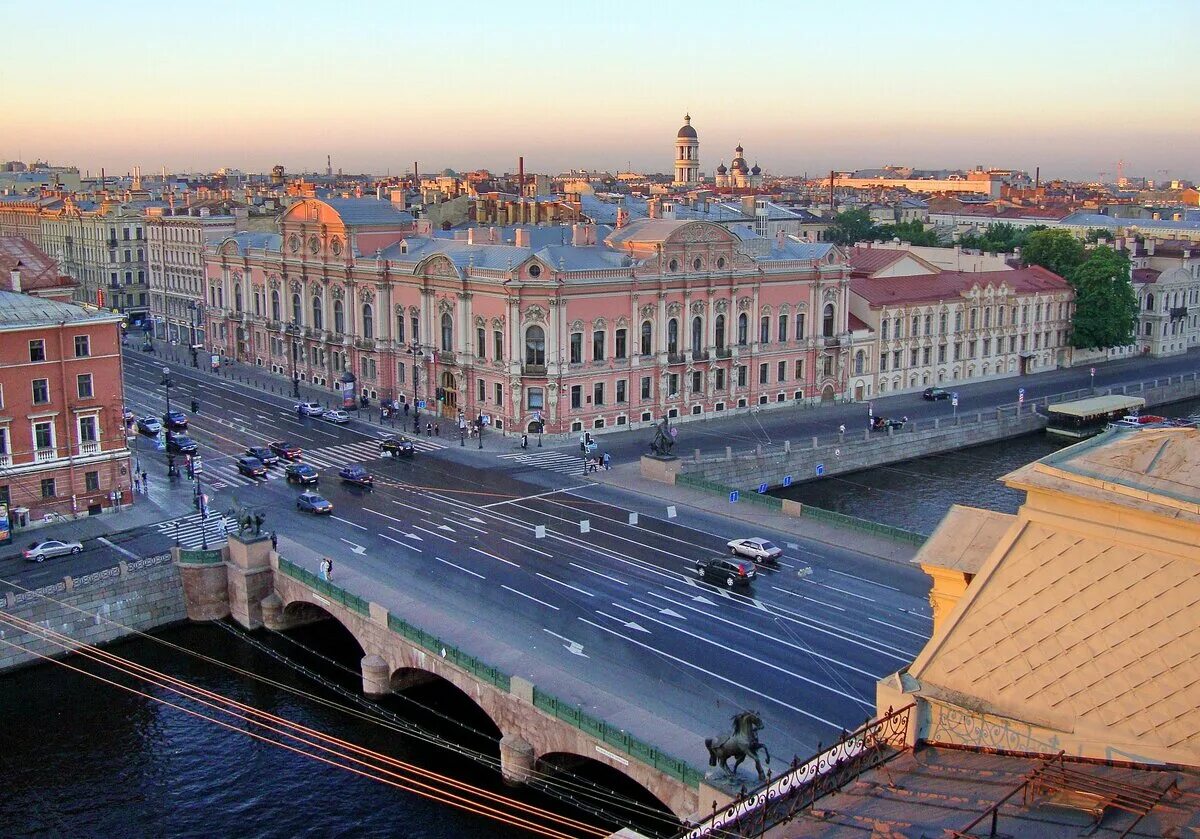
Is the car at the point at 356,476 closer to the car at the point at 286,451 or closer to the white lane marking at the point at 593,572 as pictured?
the car at the point at 286,451

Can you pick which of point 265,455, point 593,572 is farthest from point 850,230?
point 593,572

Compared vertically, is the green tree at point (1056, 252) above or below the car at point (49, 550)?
above

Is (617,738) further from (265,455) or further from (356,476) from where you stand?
(265,455)

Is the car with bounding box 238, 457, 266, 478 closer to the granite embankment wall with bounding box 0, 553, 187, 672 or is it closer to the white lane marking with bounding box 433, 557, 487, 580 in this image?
the granite embankment wall with bounding box 0, 553, 187, 672

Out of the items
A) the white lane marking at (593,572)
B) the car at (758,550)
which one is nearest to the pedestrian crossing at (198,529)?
the white lane marking at (593,572)

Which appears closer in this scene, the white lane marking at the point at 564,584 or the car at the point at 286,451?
the white lane marking at the point at 564,584

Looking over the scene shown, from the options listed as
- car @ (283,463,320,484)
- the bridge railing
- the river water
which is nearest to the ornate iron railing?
the bridge railing
